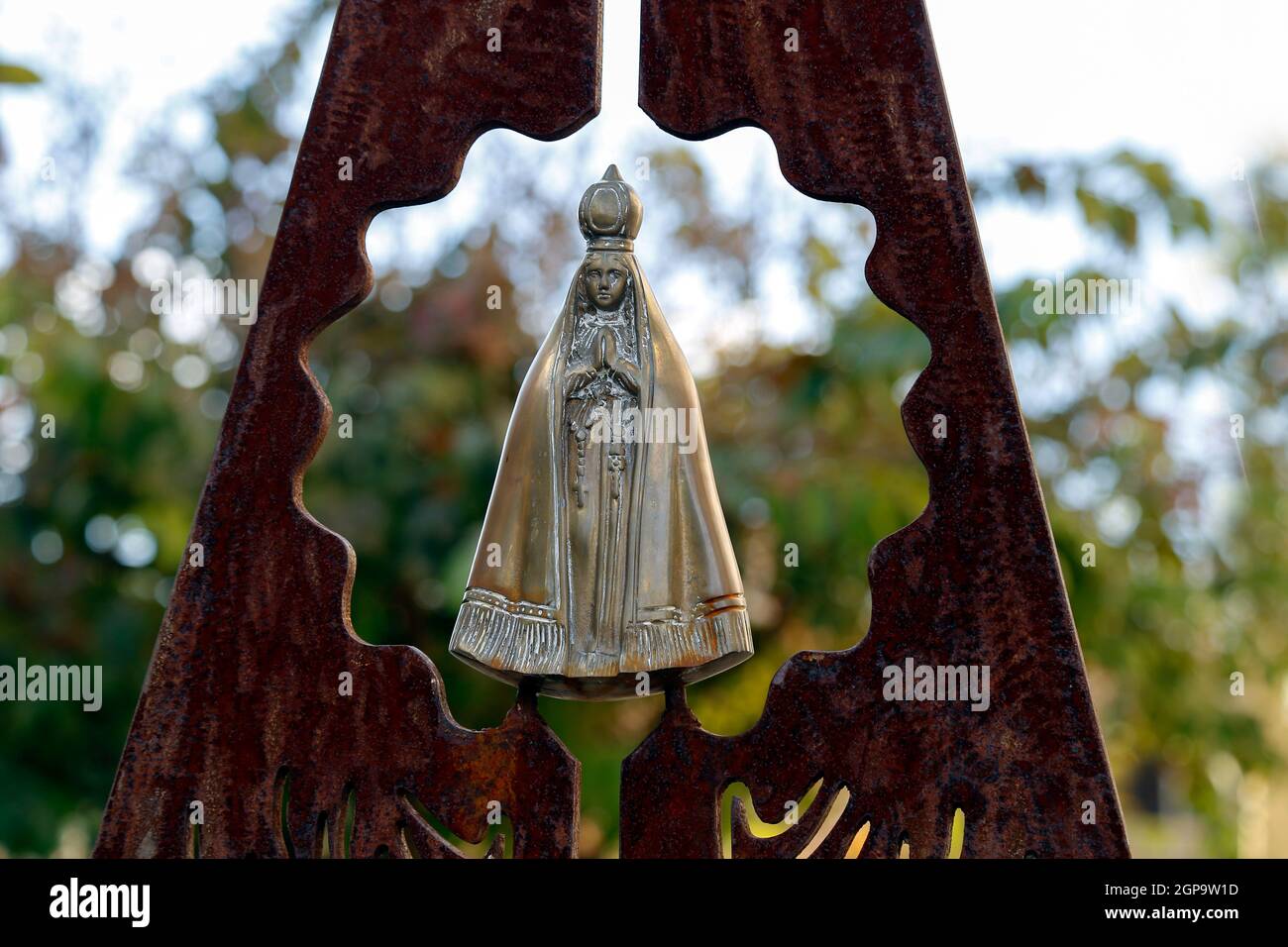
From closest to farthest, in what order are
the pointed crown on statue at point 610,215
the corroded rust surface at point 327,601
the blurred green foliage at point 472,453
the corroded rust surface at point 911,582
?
the corroded rust surface at point 911,582, the corroded rust surface at point 327,601, the pointed crown on statue at point 610,215, the blurred green foliage at point 472,453

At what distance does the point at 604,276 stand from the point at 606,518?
0.59 metres

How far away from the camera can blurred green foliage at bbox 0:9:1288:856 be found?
242 inches

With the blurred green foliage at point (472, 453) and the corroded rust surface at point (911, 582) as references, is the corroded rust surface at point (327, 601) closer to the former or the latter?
the corroded rust surface at point (911, 582)

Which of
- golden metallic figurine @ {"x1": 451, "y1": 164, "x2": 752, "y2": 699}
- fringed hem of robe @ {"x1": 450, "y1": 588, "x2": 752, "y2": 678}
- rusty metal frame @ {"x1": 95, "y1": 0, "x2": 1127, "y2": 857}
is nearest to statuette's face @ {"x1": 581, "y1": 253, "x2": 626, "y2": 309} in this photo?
golden metallic figurine @ {"x1": 451, "y1": 164, "x2": 752, "y2": 699}

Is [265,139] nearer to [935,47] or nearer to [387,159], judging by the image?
[387,159]

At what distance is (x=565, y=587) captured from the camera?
3.58 metres

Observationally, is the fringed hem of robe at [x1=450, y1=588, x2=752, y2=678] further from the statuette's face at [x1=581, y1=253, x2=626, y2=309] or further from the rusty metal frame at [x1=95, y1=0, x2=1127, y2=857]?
the statuette's face at [x1=581, y1=253, x2=626, y2=309]

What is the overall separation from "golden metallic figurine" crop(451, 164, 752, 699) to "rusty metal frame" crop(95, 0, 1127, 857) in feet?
0.54

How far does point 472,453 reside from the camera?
6.08 meters

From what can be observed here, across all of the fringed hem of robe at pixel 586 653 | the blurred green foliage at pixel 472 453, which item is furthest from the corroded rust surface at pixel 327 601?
the blurred green foliage at pixel 472 453

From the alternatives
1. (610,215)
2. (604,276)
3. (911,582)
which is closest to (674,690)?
(911,582)

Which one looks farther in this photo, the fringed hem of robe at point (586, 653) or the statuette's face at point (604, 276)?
the statuette's face at point (604, 276)

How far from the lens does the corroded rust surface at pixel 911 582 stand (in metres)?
3.42
